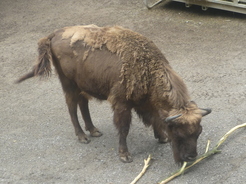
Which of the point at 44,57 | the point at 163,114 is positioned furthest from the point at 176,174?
the point at 44,57

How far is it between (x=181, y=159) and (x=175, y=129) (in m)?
0.39

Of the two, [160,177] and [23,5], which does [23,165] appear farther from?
[23,5]

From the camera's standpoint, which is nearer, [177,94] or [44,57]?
[177,94]

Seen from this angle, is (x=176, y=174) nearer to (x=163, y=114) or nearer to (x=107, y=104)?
(x=163, y=114)

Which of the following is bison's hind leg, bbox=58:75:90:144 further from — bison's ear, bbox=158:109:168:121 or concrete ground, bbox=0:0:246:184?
bison's ear, bbox=158:109:168:121

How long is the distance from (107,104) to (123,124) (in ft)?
5.10

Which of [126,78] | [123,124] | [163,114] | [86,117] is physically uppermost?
[126,78]

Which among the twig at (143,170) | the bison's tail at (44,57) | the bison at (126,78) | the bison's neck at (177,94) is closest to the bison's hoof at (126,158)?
the bison at (126,78)

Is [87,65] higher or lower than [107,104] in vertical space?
higher

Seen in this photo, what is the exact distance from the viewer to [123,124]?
5.58 m

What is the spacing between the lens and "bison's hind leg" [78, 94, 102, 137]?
6.19 metres

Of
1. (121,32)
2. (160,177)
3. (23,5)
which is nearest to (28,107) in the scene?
(121,32)

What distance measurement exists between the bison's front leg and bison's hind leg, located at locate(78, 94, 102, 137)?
70 cm

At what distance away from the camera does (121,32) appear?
5594mm
